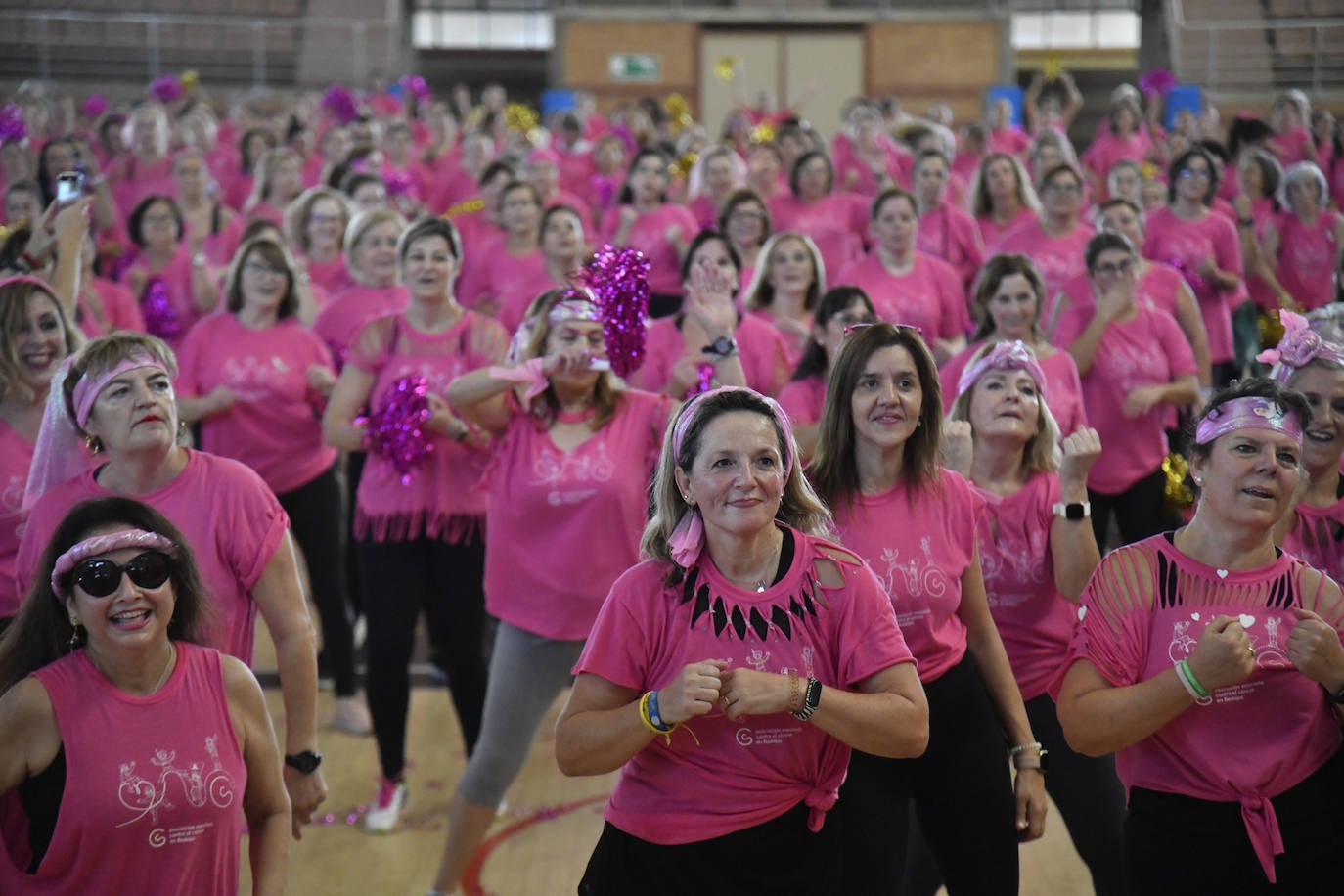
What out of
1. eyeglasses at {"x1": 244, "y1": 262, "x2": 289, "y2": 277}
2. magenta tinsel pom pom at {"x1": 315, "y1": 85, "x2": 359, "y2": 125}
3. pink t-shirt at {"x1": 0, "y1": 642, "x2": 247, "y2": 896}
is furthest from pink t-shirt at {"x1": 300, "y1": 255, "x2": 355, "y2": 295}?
magenta tinsel pom pom at {"x1": 315, "y1": 85, "x2": 359, "y2": 125}

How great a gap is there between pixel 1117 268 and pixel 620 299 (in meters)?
2.31

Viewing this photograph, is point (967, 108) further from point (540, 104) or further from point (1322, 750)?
point (1322, 750)

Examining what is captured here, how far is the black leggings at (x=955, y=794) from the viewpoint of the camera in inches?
113

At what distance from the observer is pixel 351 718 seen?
213 inches

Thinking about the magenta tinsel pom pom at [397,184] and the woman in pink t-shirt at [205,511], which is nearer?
the woman in pink t-shirt at [205,511]

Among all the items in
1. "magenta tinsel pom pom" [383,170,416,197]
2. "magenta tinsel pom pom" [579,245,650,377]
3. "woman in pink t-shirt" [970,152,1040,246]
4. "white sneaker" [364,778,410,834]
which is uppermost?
"magenta tinsel pom pom" [383,170,416,197]

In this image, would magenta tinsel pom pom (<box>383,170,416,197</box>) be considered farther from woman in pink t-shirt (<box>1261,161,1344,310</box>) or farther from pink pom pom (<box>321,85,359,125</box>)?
woman in pink t-shirt (<box>1261,161,1344,310</box>)

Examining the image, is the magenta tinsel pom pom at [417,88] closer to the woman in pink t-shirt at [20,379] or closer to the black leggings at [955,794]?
the woman in pink t-shirt at [20,379]

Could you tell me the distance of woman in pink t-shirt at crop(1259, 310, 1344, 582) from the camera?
308 centimetres

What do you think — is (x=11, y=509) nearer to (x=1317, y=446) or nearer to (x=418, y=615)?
(x=418, y=615)

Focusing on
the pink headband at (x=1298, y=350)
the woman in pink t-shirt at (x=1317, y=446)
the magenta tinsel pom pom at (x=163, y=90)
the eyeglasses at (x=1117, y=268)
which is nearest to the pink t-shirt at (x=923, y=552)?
the woman in pink t-shirt at (x=1317, y=446)

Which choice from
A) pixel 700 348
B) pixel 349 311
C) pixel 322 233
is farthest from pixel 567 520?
pixel 322 233

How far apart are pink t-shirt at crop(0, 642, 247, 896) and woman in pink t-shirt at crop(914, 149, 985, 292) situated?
17.7 ft

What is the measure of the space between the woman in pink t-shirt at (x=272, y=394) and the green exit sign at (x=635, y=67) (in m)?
13.3
